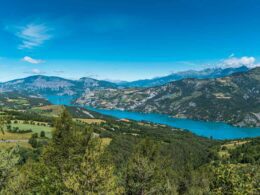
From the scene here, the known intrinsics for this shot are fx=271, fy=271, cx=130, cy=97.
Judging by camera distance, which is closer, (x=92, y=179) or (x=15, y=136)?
(x=92, y=179)

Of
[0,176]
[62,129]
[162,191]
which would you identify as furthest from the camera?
[162,191]

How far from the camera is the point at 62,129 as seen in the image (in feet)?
134

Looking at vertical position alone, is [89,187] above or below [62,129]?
below

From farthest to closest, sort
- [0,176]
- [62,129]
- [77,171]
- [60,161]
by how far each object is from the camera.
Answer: [62,129] < [60,161] < [0,176] < [77,171]

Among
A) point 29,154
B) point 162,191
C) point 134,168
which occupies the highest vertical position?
point 134,168

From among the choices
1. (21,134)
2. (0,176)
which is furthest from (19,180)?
(21,134)

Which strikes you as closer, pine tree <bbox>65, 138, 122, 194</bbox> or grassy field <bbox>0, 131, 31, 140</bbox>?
pine tree <bbox>65, 138, 122, 194</bbox>

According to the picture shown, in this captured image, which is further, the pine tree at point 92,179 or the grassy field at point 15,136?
the grassy field at point 15,136

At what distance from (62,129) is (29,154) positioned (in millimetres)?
114529

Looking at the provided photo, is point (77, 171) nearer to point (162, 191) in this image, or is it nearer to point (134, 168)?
point (134, 168)

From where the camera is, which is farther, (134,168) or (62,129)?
(134,168)

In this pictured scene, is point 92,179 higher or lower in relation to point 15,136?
higher

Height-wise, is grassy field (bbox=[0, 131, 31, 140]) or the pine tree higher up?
the pine tree

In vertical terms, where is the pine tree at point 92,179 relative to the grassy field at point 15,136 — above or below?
above
